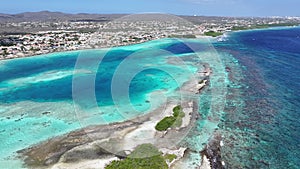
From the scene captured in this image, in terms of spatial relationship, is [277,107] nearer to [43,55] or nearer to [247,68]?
[247,68]

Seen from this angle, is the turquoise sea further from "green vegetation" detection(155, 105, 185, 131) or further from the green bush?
the green bush

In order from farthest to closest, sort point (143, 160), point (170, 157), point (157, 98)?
point (157, 98) → point (170, 157) → point (143, 160)

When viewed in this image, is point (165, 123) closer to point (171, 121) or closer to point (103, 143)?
point (171, 121)

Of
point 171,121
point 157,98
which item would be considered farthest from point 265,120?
point 157,98

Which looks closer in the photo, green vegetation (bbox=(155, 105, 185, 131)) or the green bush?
the green bush

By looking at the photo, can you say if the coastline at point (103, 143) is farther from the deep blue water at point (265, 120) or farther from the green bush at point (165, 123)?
the deep blue water at point (265, 120)

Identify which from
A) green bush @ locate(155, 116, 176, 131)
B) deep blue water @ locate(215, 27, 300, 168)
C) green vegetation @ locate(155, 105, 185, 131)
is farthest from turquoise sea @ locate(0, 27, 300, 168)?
green bush @ locate(155, 116, 176, 131)

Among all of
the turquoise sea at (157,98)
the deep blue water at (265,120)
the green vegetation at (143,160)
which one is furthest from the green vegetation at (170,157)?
the deep blue water at (265,120)

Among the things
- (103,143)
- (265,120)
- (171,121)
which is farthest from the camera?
(265,120)
